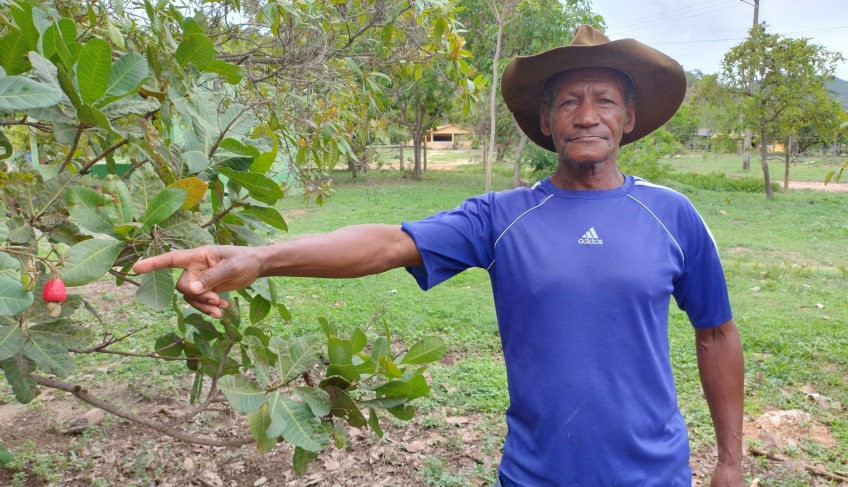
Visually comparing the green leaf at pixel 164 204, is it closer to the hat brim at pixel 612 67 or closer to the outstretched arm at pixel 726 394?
the hat brim at pixel 612 67

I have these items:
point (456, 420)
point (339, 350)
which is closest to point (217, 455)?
point (456, 420)

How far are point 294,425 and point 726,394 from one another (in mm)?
1215

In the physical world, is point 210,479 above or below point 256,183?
below

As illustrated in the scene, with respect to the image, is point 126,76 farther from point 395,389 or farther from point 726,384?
point 726,384

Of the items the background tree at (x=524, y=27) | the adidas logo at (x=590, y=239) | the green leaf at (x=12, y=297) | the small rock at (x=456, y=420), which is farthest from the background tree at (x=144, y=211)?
A: the background tree at (x=524, y=27)

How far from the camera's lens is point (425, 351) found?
77.5 inches

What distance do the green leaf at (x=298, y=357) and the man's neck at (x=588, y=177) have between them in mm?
826

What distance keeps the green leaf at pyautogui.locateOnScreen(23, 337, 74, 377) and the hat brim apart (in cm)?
150

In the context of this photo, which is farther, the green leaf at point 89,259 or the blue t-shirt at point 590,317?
the blue t-shirt at point 590,317

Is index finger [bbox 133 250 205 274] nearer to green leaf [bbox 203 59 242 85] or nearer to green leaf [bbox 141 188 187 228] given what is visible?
green leaf [bbox 141 188 187 228]


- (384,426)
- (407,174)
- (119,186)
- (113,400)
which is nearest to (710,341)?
(119,186)

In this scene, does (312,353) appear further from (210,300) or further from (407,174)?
(407,174)

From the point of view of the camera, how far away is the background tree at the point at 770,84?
Answer: 13.7m

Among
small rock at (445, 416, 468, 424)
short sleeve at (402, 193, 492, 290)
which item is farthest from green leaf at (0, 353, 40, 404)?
small rock at (445, 416, 468, 424)
